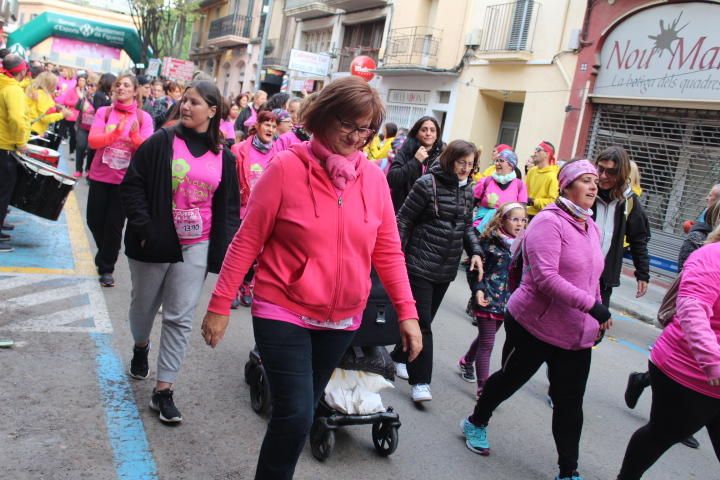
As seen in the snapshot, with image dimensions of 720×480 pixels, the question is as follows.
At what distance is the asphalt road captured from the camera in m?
3.54

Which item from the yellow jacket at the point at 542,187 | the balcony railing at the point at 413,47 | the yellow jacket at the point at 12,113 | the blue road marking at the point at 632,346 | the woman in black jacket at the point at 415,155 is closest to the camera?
the woman in black jacket at the point at 415,155

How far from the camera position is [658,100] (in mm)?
14297

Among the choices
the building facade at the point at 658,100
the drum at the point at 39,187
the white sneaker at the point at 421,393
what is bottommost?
the white sneaker at the point at 421,393

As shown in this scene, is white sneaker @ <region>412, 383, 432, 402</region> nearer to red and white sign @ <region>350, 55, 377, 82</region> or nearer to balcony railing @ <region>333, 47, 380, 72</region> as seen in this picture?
red and white sign @ <region>350, 55, 377, 82</region>

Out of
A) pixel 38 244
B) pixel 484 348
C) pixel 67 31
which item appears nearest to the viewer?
pixel 484 348

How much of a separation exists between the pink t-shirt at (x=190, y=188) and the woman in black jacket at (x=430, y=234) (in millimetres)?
1452

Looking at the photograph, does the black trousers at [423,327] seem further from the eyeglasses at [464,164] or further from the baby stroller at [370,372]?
the eyeglasses at [464,164]

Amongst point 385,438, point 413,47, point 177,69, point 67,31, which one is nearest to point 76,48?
point 67,31

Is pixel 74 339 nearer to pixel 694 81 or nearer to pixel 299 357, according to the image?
pixel 299 357

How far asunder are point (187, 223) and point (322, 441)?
1.39 metres

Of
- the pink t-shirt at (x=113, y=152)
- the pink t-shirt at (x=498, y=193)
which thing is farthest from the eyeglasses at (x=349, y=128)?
the pink t-shirt at (x=498, y=193)

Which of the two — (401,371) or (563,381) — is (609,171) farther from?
(401,371)

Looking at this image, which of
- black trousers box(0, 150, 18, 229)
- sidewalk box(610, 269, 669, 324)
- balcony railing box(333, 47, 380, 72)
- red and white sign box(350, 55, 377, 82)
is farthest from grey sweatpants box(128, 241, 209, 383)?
balcony railing box(333, 47, 380, 72)

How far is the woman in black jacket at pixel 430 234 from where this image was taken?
4.88 metres
